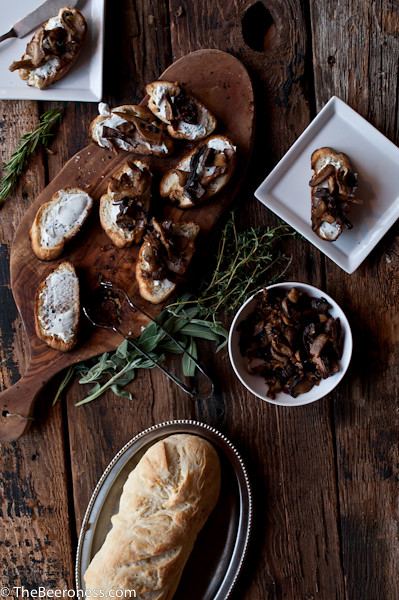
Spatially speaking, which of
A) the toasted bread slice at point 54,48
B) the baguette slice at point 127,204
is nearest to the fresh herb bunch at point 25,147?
the toasted bread slice at point 54,48

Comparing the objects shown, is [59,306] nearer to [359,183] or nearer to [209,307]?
[209,307]

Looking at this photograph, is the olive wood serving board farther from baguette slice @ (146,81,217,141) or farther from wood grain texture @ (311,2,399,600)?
wood grain texture @ (311,2,399,600)

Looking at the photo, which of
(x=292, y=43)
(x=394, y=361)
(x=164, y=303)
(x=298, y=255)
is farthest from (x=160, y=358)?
(x=292, y=43)

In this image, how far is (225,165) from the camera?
1.85 meters

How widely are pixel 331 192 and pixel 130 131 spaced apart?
2.54 feet

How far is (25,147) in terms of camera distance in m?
2.03

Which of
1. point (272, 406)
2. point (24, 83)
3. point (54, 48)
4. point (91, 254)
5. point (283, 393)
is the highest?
point (54, 48)

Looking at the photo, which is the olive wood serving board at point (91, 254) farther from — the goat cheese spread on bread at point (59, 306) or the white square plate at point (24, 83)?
the white square plate at point (24, 83)

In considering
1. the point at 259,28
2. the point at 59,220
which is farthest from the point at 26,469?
the point at 259,28

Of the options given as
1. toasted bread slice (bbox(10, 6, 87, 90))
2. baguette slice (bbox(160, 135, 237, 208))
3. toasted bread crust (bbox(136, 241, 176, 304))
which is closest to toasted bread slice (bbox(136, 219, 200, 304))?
toasted bread crust (bbox(136, 241, 176, 304))

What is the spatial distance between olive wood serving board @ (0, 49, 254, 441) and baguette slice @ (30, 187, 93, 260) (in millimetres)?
45

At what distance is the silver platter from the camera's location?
194cm

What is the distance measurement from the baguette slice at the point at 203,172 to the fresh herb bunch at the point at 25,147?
1.74 ft

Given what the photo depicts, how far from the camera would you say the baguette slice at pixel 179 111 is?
1878 millimetres
